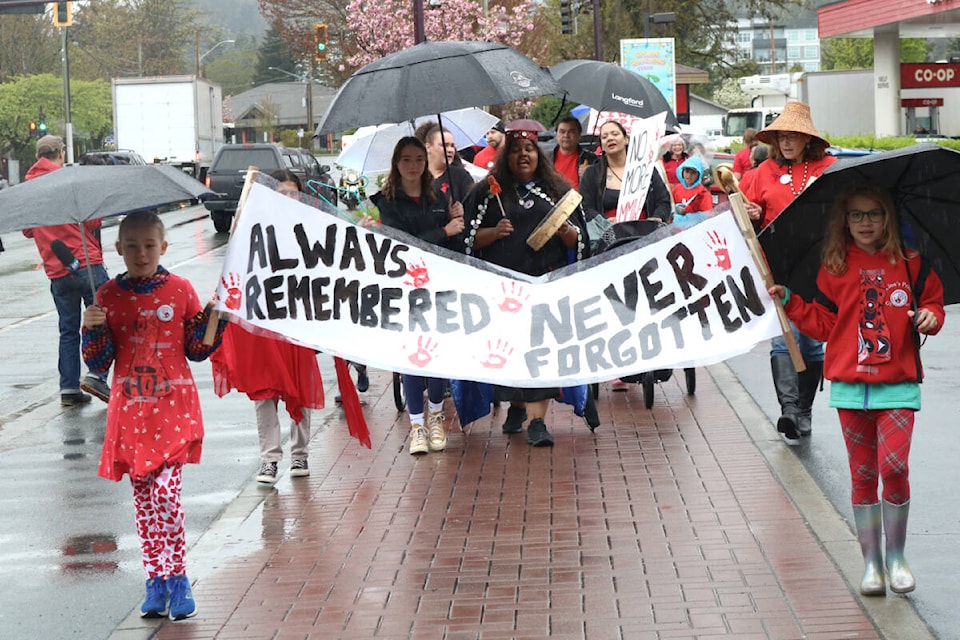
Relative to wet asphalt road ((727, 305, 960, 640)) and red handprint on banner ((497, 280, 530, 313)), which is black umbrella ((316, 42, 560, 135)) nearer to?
red handprint on banner ((497, 280, 530, 313))

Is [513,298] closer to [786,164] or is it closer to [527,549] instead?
[527,549]

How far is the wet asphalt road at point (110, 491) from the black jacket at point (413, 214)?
1.77 meters

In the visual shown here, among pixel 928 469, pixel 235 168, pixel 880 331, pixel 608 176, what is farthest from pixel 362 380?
pixel 235 168

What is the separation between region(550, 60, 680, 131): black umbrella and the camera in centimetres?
1109

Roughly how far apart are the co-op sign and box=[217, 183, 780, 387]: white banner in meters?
43.4

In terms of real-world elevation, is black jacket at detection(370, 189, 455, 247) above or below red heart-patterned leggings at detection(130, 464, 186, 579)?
above

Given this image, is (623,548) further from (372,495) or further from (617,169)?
(617,169)

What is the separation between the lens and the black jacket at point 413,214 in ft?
29.2

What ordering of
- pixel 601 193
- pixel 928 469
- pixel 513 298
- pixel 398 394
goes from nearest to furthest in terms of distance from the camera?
1. pixel 513 298
2. pixel 928 469
3. pixel 398 394
4. pixel 601 193

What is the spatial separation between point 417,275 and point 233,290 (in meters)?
0.97

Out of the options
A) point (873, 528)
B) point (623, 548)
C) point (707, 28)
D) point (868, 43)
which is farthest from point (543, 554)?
point (868, 43)

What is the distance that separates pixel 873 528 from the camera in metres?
6.00

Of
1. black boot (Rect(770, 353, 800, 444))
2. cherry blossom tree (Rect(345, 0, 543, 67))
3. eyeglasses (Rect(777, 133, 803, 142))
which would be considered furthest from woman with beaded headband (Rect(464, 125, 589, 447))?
cherry blossom tree (Rect(345, 0, 543, 67))

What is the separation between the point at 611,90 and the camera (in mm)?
11219
